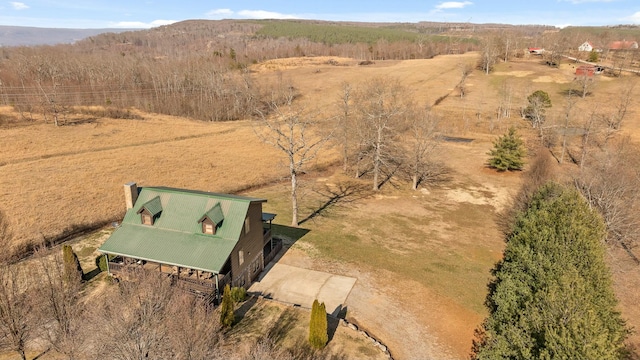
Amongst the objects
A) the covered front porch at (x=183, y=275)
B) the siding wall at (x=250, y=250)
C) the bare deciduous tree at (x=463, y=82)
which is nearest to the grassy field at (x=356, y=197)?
the covered front porch at (x=183, y=275)

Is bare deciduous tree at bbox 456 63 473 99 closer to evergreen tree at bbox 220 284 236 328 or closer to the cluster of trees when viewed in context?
the cluster of trees

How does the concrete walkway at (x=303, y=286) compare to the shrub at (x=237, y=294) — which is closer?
the shrub at (x=237, y=294)

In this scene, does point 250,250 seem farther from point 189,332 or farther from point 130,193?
point 189,332

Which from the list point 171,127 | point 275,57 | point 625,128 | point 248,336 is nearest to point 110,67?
point 171,127

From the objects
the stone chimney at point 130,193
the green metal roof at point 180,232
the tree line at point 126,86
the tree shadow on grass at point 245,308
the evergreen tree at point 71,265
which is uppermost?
the tree line at point 126,86

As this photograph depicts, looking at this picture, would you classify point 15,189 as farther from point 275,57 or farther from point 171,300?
point 275,57

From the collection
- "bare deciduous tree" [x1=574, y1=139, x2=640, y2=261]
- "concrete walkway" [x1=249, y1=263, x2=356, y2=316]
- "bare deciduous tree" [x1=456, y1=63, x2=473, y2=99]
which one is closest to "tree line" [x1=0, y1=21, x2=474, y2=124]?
"bare deciduous tree" [x1=456, y1=63, x2=473, y2=99]

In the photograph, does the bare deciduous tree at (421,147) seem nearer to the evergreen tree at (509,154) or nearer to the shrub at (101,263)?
the evergreen tree at (509,154)
